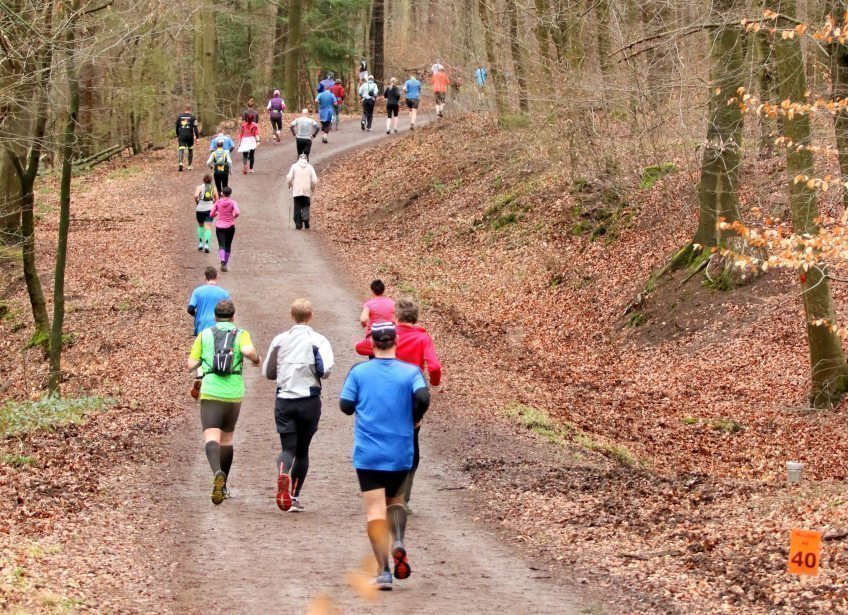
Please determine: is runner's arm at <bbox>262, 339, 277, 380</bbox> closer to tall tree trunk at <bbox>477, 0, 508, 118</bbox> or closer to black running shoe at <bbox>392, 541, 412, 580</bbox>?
black running shoe at <bbox>392, 541, 412, 580</bbox>

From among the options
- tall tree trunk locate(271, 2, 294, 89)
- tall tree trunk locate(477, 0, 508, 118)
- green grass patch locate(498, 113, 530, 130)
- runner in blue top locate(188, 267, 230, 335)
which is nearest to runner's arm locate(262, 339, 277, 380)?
runner in blue top locate(188, 267, 230, 335)

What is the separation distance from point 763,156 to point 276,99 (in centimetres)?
1890

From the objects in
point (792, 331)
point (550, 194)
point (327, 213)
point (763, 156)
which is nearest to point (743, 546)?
point (792, 331)

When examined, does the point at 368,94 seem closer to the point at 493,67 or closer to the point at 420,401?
the point at 493,67

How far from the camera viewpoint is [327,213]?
3059 centimetres

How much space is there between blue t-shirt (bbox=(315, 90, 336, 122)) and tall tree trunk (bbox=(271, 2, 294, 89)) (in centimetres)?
831

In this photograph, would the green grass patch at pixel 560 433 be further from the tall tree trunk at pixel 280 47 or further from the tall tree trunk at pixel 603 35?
the tall tree trunk at pixel 280 47

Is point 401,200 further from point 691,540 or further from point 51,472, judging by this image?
point 691,540

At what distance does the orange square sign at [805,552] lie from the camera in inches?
282

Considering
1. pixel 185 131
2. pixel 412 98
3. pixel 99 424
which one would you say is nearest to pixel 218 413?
pixel 99 424

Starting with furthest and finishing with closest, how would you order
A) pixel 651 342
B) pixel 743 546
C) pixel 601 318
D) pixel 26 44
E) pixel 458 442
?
pixel 601 318 < pixel 651 342 < pixel 26 44 < pixel 458 442 < pixel 743 546

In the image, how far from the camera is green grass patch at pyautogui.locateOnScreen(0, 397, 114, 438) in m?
13.2

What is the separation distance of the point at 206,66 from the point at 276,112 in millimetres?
3836

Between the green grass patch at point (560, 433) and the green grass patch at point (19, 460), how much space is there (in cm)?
593
